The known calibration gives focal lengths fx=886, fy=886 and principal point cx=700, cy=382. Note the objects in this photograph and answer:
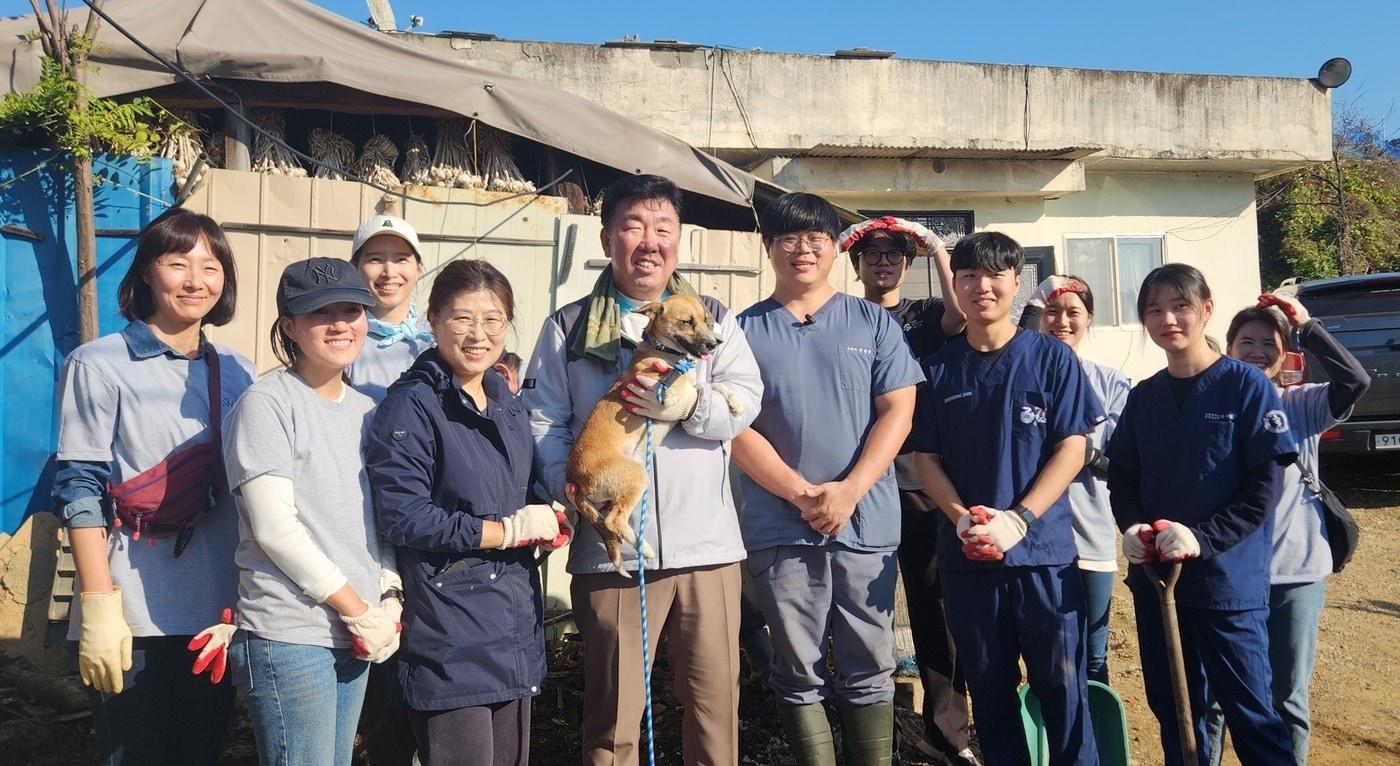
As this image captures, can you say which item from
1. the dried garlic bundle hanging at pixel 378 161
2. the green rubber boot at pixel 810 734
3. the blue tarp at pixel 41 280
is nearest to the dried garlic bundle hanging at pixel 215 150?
the blue tarp at pixel 41 280

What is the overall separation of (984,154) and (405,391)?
9.14 meters

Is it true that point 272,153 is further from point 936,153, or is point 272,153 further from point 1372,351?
point 1372,351

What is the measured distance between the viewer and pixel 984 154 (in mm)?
10195

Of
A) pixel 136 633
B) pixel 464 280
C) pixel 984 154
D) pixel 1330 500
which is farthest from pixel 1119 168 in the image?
pixel 136 633

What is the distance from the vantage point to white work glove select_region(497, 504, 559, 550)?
95.8 inches

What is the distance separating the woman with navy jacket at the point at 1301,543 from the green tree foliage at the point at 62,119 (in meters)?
5.72

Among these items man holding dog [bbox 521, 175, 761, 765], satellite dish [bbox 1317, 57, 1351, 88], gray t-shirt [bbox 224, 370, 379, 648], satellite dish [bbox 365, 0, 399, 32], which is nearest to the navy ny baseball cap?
gray t-shirt [bbox 224, 370, 379, 648]

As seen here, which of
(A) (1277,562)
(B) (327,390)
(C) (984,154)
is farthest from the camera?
(C) (984,154)

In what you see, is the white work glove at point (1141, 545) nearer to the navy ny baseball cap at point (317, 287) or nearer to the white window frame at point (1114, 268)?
the navy ny baseball cap at point (317, 287)

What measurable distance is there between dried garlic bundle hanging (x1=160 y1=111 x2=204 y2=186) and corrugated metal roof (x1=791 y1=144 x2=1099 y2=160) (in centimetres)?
627

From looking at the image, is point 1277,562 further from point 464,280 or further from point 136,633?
point 136,633

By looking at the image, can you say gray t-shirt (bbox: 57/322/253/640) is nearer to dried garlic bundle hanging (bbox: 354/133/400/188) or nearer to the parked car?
dried garlic bundle hanging (bbox: 354/133/400/188)

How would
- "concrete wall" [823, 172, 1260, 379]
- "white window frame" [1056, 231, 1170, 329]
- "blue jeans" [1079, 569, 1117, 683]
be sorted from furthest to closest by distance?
"white window frame" [1056, 231, 1170, 329], "concrete wall" [823, 172, 1260, 379], "blue jeans" [1079, 569, 1117, 683]

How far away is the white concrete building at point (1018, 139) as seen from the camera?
1030cm
